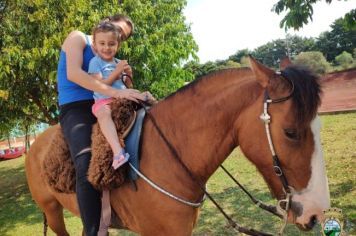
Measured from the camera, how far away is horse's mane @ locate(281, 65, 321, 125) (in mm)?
1964

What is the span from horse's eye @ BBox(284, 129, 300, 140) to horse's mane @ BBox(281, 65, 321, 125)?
6 cm

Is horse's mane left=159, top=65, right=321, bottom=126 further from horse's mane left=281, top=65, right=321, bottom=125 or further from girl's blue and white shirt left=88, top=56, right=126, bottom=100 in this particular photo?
girl's blue and white shirt left=88, top=56, right=126, bottom=100

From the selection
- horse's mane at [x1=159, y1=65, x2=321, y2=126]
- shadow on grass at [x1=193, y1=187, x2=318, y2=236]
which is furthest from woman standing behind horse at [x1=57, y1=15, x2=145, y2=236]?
shadow on grass at [x1=193, y1=187, x2=318, y2=236]

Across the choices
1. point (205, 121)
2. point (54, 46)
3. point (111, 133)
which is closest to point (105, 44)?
point (111, 133)

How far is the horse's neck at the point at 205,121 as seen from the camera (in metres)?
2.31

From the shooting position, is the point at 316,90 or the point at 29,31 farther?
the point at 29,31

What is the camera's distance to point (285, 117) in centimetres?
201

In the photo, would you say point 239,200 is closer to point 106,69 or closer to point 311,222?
point 106,69

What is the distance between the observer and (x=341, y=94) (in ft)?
80.5

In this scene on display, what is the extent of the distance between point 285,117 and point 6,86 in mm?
7473

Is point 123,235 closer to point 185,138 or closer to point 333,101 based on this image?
point 185,138

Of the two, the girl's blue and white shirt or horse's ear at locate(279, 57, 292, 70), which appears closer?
horse's ear at locate(279, 57, 292, 70)

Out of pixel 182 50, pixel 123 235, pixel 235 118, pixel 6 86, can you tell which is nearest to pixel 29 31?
pixel 6 86

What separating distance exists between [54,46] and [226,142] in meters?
6.31
